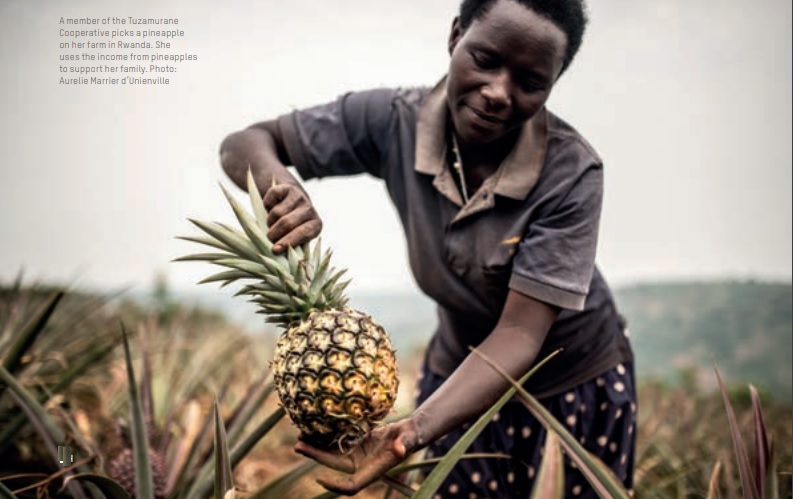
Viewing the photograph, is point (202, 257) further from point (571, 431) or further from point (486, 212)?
point (571, 431)

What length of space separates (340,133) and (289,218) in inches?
24.7

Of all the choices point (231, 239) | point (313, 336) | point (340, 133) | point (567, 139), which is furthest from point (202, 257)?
point (567, 139)

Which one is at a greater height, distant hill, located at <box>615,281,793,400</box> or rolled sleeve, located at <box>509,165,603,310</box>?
rolled sleeve, located at <box>509,165,603,310</box>

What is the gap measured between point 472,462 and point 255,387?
30.4 inches

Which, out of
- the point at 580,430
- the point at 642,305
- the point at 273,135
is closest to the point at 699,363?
the point at 642,305

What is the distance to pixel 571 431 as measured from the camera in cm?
238

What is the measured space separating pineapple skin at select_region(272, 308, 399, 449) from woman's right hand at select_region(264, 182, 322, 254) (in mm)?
191

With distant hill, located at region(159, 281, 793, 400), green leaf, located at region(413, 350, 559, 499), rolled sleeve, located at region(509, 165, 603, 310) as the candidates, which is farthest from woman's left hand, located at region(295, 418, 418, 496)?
distant hill, located at region(159, 281, 793, 400)

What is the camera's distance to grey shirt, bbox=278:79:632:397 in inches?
75.8

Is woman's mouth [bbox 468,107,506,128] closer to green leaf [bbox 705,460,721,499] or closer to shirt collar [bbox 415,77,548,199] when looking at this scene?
shirt collar [bbox 415,77,548,199]

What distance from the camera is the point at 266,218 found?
166cm

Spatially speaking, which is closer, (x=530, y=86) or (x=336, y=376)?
(x=336, y=376)

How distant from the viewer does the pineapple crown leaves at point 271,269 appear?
1.59m

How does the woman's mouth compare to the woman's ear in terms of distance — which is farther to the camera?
the woman's ear
